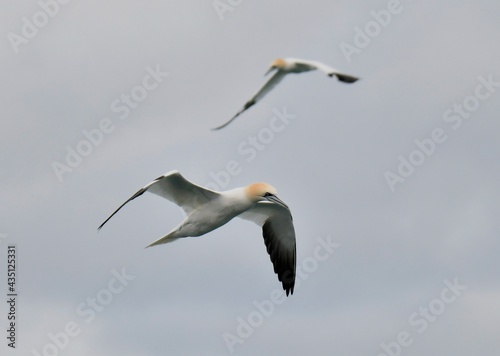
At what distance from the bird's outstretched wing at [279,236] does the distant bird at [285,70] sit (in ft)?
8.33

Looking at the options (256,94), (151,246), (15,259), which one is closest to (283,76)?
(256,94)

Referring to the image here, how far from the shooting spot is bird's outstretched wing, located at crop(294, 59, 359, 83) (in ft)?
77.9

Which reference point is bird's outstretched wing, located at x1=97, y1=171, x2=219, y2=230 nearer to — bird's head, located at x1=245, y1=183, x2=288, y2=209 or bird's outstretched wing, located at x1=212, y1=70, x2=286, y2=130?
bird's head, located at x1=245, y1=183, x2=288, y2=209

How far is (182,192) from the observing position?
2527 centimetres

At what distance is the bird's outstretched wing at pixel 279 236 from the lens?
92.7ft

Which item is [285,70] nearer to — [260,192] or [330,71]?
[330,71]

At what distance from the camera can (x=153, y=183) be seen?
24.0m

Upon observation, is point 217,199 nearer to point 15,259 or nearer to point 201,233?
point 201,233

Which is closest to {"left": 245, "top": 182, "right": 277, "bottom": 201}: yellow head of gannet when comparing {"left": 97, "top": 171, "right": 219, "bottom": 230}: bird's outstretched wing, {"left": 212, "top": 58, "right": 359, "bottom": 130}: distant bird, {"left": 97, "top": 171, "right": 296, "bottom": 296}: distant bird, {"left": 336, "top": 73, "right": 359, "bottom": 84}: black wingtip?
{"left": 97, "top": 171, "right": 296, "bottom": 296}: distant bird

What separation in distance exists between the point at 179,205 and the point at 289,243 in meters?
4.26

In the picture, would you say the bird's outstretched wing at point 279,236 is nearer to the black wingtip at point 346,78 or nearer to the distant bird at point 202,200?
the distant bird at point 202,200

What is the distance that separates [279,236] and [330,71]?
18.4 ft

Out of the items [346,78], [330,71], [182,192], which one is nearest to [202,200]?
[182,192]

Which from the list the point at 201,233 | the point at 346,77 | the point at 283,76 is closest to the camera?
the point at 346,77
